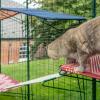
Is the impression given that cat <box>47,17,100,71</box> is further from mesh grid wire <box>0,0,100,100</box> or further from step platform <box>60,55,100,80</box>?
mesh grid wire <box>0,0,100,100</box>

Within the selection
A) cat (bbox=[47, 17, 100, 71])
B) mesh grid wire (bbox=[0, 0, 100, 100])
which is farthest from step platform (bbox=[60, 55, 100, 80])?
mesh grid wire (bbox=[0, 0, 100, 100])

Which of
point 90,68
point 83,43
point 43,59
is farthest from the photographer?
point 43,59

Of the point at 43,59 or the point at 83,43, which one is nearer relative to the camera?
the point at 83,43

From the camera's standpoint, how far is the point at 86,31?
4.26 m

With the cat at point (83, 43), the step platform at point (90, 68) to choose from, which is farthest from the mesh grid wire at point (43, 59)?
the step platform at point (90, 68)

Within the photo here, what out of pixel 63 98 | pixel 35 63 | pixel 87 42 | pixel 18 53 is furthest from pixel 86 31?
pixel 18 53

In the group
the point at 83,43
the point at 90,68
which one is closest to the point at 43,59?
the point at 83,43

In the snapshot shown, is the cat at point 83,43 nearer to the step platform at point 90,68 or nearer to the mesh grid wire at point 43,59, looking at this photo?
the step platform at point 90,68

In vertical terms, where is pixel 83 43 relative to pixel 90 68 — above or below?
above

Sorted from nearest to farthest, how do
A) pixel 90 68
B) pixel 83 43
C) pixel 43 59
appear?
1. pixel 90 68
2. pixel 83 43
3. pixel 43 59

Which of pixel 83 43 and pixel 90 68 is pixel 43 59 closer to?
pixel 83 43

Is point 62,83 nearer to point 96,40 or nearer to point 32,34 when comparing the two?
point 32,34

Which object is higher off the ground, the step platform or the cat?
the cat

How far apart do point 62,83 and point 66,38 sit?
3308mm
